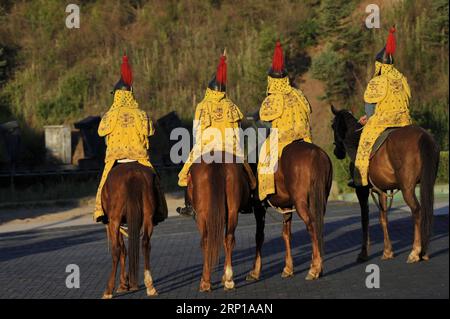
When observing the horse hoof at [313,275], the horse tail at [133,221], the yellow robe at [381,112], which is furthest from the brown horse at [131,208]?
the yellow robe at [381,112]

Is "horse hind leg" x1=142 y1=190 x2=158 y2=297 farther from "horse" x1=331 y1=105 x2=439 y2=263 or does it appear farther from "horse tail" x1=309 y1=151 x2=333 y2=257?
"horse" x1=331 y1=105 x2=439 y2=263

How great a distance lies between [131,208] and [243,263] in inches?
141

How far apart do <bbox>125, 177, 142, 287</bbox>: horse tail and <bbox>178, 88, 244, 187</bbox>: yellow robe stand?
0.94 meters

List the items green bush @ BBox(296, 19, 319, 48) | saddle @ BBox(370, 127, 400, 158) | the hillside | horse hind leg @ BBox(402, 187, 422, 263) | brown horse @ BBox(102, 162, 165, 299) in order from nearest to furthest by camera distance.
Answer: brown horse @ BBox(102, 162, 165, 299) → horse hind leg @ BBox(402, 187, 422, 263) → saddle @ BBox(370, 127, 400, 158) → the hillside → green bush @ BBox(296, 19, 319, 48)

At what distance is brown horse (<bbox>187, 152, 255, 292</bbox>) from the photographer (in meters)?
11.2

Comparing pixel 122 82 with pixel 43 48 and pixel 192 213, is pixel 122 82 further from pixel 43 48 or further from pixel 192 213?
pixel 43 48

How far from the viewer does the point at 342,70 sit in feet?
119

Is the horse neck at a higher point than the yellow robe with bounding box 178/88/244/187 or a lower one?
lower

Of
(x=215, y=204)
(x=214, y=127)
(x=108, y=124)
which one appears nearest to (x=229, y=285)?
(x=215, y=204)

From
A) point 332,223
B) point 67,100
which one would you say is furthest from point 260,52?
point 332,223

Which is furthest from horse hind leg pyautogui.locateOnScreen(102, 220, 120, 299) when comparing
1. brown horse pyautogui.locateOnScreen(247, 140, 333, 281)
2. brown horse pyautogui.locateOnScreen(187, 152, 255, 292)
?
brown horse pyautogui.locateOnScreen(247, 140, 333, 281)

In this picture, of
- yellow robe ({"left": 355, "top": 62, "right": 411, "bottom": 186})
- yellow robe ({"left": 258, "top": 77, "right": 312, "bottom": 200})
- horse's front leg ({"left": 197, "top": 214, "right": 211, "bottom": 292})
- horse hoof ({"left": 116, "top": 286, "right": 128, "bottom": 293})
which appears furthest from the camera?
yellow robe ({"left": 355, "top": 62, "right": 411, "bottom": 186})

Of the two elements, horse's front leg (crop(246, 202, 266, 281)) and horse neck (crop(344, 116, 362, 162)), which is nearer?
horse's front leg (crop(246, 202, 266, 281))

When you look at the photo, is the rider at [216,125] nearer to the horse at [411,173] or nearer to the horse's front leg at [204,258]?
the horse's front leg at [204,258]
